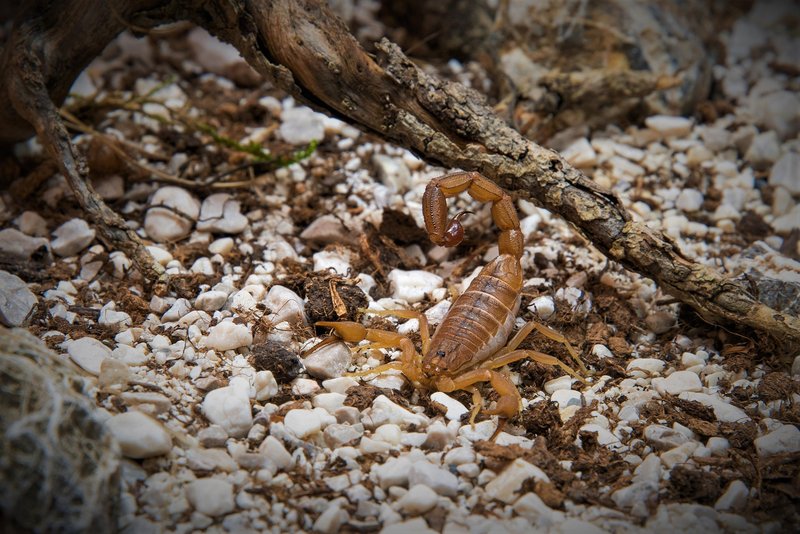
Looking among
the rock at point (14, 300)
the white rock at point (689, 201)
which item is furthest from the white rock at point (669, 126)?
the rock at point (14, 300)

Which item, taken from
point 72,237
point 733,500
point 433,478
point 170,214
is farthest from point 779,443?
point 72,237

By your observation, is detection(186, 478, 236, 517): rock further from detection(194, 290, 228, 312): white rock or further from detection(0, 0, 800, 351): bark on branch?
detection(0, 0, 800, 351): bark on branch

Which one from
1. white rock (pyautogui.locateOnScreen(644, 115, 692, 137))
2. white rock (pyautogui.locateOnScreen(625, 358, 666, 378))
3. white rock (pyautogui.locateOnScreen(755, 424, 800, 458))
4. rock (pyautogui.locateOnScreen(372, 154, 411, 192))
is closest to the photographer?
white rock (pyautogui.locateOnScreen(755, 424, 800, 458))

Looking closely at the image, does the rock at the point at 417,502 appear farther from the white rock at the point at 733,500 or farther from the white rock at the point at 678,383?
the white rock at the point at 678,383

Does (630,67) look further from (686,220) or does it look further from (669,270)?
(669,270)

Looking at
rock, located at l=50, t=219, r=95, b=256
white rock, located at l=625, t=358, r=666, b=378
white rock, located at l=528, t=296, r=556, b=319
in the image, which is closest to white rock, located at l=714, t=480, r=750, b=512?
white rock, located at l=625, t=358, r=666, b=378

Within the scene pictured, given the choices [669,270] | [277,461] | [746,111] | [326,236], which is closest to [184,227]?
[326,236]
